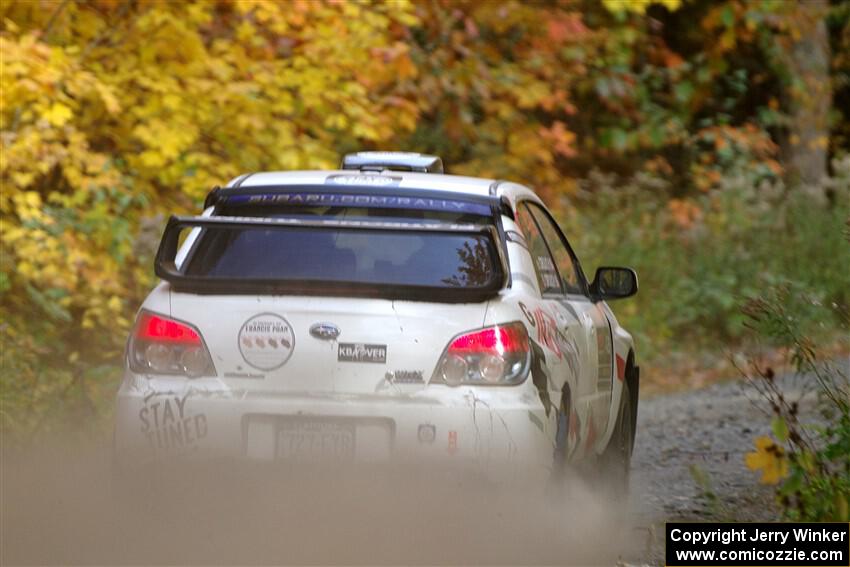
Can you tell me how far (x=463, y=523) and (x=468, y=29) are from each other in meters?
10.4

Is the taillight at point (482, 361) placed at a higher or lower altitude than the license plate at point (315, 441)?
higher

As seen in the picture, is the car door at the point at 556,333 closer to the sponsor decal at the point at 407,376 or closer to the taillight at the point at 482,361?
the taillight at the point at 482,361

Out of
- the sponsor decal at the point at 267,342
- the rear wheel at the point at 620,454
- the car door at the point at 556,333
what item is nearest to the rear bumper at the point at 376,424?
the sponsor decal at the point at 267,342

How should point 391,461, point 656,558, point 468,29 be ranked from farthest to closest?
point 468,29, point 656,558, point 391,461

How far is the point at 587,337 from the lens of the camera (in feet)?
24.7

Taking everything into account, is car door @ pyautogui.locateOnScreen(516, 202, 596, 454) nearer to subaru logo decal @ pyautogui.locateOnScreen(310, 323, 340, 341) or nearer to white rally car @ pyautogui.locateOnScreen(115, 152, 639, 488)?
white rally car @ pyautogui.locateOnScreen(115, 152, 639, 488)

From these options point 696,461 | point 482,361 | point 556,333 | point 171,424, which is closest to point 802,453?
point 556,333

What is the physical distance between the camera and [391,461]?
5930 mm

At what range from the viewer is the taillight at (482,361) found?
6.04 m

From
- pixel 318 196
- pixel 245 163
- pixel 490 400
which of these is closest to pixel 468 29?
pixel 245 163

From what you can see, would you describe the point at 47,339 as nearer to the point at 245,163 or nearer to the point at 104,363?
the point at 104,363

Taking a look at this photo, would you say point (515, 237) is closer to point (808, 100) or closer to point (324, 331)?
point (324, 331)

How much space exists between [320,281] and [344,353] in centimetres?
29

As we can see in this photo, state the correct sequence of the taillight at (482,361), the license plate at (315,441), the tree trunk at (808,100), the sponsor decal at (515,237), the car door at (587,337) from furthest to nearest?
the tree trunk at (808,100) < the car door at (587,337) < the sponsor decal at (515,237) < the taillight at (482,361) < the license plate at (315,441)
